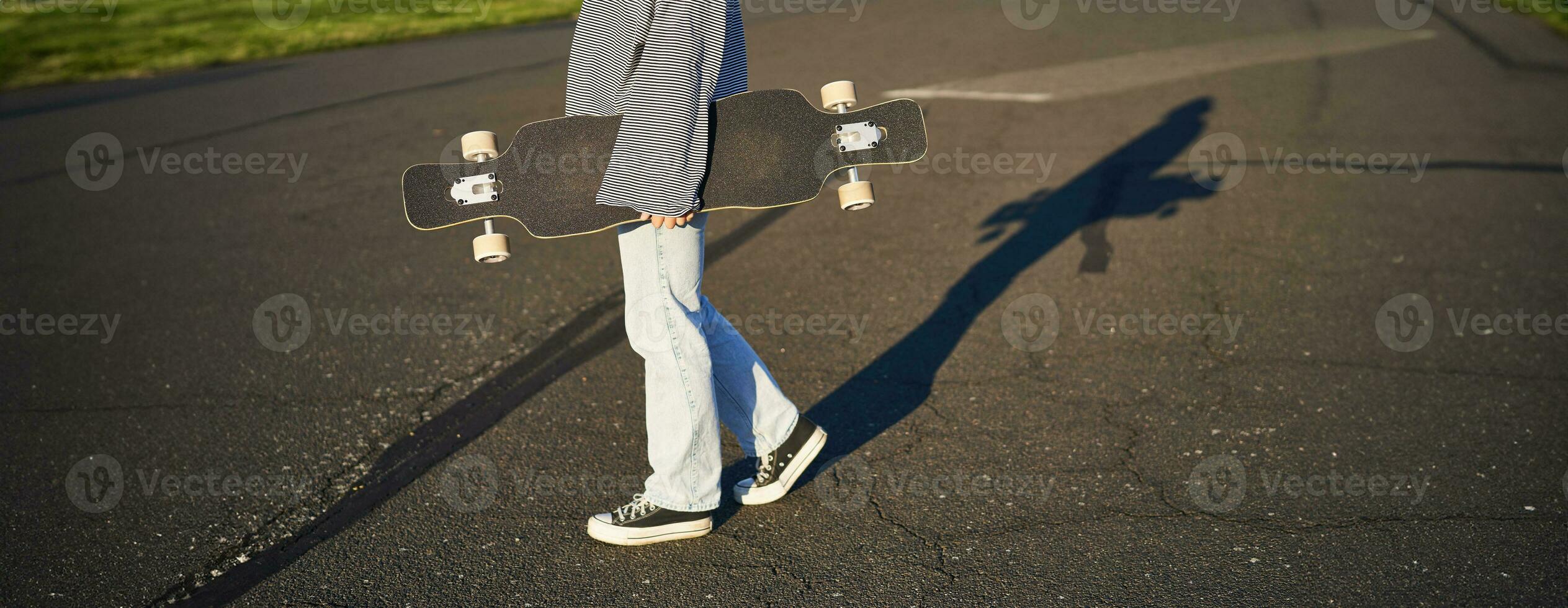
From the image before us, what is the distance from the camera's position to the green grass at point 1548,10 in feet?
38.0

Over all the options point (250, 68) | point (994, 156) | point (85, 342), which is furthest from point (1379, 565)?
point (250, 68)

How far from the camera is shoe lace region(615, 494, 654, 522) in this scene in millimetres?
3330

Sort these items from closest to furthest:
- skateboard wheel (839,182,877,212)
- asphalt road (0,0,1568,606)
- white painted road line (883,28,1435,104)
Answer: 1. skateboard wheel (839,182,877,212)
2. asphalt road (0,0,1568,606)
3. white painted road line (883,28,1435,104)

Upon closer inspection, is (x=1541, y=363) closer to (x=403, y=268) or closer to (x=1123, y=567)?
(x=1123, y=567)

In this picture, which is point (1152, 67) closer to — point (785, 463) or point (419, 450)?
point (785, 463)

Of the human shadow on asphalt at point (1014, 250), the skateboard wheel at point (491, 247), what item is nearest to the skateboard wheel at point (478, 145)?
the skateboard wheel at point (491, 247)

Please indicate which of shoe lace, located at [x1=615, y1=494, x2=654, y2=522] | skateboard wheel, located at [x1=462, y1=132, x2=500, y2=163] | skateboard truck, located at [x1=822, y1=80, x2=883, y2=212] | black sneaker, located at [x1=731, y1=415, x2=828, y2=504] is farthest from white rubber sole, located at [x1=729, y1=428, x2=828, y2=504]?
A: skateboard wheel, located at [x1=462, y1=132, x2=500, y2=163]

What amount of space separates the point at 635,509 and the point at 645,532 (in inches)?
3.1

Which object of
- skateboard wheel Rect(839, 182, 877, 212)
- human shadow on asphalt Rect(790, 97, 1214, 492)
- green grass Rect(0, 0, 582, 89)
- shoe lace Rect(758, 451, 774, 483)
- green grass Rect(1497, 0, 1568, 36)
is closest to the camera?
skateboard wheel Rect(839, 182, 877, 212)

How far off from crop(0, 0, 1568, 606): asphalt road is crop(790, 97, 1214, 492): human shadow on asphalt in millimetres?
28

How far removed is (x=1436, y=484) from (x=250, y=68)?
12.1 meters

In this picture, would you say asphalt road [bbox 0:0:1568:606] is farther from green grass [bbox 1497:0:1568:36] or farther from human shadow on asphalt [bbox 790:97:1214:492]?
green grass [bbox 1497:0:1568:36]

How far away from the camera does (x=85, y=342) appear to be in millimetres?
5148

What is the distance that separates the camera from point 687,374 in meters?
3.15
